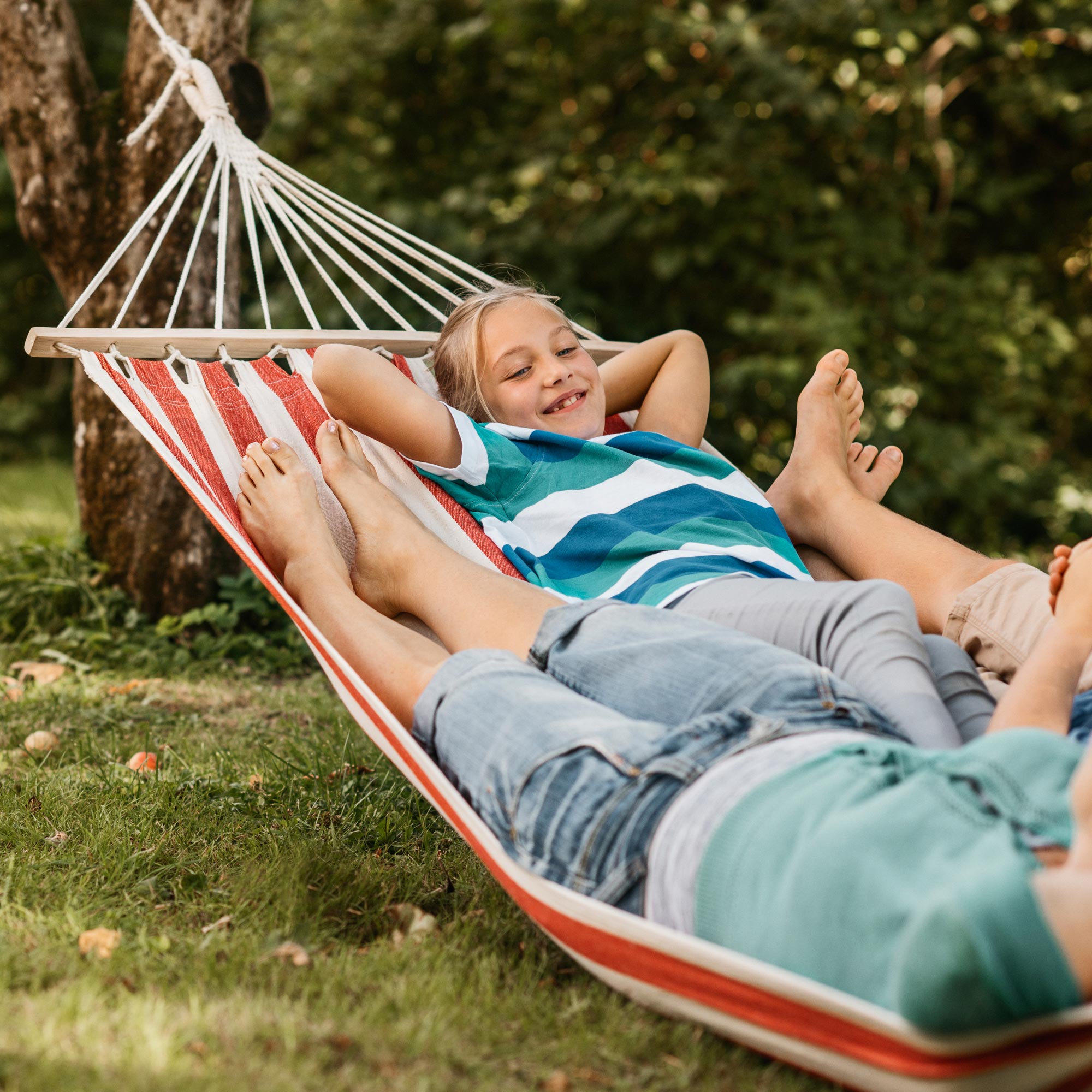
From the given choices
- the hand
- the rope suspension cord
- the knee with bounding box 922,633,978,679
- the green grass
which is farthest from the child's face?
the green grass

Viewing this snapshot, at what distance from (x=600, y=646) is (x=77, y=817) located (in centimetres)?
87

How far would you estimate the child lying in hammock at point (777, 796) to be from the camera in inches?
32.8

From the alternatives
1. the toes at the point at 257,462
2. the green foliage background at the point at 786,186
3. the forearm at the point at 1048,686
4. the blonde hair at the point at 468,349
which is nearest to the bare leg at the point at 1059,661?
the forearm at the point at 1048,686

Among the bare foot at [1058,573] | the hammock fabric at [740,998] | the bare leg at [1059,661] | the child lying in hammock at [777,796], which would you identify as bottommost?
the hammock fabric at [740,998]

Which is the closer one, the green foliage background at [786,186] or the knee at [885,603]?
the knee at [885,603]

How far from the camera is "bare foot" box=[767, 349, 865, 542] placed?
195 centimetres

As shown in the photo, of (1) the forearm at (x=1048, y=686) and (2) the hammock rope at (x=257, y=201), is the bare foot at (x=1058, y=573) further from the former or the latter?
(2) the hammock rope at (x=257, y=201)

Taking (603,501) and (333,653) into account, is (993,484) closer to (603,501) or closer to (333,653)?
(603,501)

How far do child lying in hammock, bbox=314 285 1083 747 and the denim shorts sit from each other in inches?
7.7

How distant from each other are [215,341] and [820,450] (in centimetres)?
115

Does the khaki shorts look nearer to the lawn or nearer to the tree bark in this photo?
the lawn

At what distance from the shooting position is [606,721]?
117cm

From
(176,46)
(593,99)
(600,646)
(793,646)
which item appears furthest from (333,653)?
(593,99)

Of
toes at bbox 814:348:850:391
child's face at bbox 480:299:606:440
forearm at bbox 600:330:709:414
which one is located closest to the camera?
child's face at bbox 480:299:606:440
